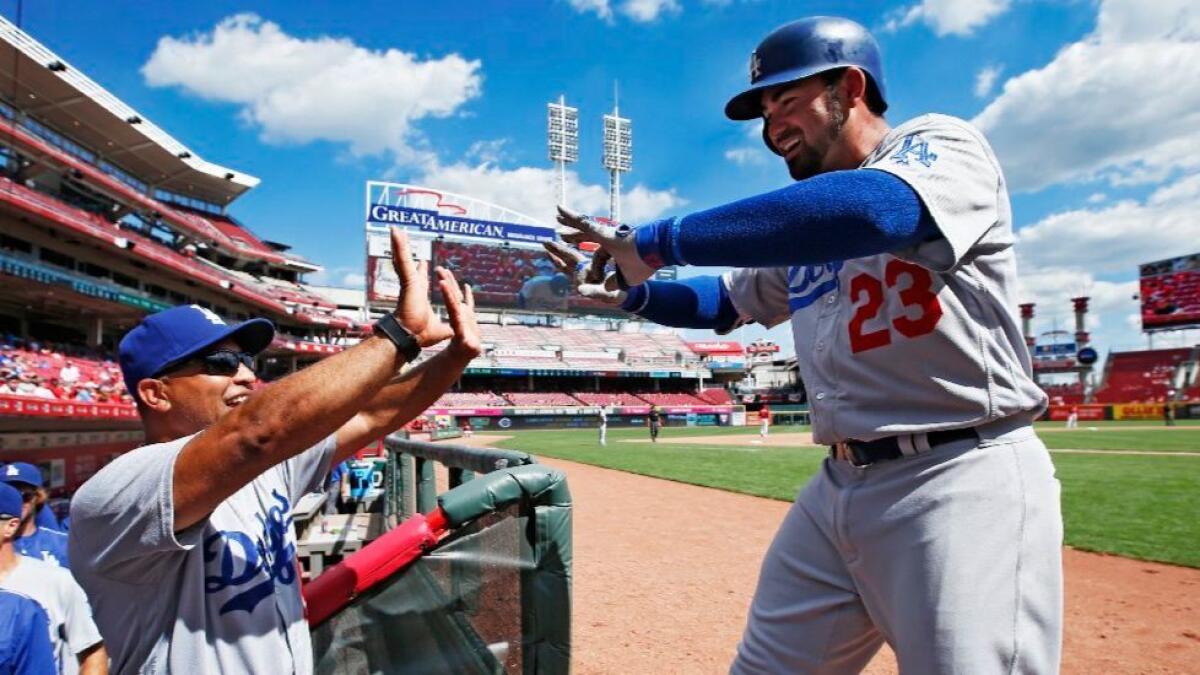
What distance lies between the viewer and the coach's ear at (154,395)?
5.42 feet

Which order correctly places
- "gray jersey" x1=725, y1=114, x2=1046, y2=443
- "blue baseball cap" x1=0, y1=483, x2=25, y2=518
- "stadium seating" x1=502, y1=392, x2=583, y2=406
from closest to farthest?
"gray jersey" x1=725, y1=114, x2=1046, y2=443, "blue baseball cap" x1=0, y1=483, x2=25, y2=518, "stadium seating" x1=502, y1=392, x2=583, y2=406

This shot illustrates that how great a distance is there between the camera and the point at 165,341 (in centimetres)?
164

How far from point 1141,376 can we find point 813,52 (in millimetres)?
59635

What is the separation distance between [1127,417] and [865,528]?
155 ft

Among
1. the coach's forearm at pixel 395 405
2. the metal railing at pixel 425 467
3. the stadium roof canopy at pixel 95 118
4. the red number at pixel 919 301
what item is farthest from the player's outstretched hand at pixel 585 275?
the stadium roof canopy at pixel 95 118

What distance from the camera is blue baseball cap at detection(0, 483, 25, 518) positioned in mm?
2562

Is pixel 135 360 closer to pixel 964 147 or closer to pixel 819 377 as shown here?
pixel 819 377

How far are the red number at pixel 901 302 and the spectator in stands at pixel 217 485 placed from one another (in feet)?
3.27

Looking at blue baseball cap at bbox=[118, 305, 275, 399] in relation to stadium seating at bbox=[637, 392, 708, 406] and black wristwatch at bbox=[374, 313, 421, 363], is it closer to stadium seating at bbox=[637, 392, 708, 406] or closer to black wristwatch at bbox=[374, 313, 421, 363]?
black wristwatch at bbox=[374, 313, 421, 363]

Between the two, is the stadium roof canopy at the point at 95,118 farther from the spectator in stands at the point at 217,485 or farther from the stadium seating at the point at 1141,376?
the stadium seating at the point at 1141,376

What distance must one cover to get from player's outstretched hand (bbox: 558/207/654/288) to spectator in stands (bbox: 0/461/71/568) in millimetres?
3506

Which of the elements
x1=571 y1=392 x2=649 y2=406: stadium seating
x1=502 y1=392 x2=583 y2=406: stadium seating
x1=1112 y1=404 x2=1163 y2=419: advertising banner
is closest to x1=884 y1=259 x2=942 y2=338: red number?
x1=502 y1=392 x2=583 y2=406: stadium seating

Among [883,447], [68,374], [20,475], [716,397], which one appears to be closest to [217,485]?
[883,447]

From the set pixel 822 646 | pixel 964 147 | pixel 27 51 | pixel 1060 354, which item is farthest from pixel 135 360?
pixel 1060 354
